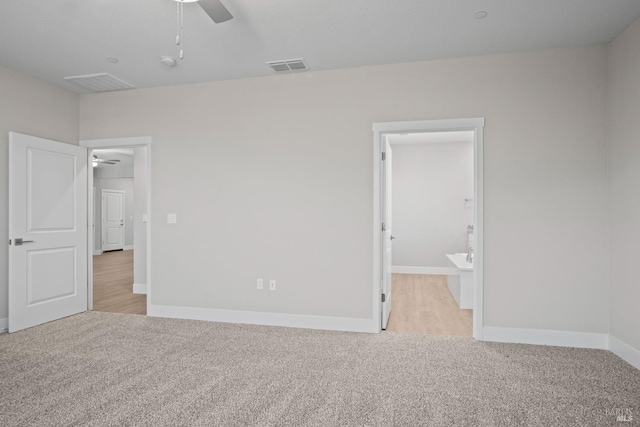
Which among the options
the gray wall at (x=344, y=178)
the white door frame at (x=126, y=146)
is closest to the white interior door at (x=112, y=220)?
the white door frame at (x=126, y=146)

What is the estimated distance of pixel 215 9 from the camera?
2150 mm

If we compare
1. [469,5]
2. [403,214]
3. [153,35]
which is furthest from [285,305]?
[403,214]

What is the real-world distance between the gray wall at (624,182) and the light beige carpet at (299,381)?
0.42 m

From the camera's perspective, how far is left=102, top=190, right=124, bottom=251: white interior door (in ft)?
36.2

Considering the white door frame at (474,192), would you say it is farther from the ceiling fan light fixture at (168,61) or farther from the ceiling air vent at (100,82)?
the ceiling air vent at (100,82)

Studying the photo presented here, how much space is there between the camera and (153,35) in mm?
3066

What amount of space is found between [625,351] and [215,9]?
3947 mm

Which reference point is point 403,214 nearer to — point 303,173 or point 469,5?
point 303,173

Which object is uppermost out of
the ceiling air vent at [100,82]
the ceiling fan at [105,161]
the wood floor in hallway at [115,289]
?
the ceiling air vent at [100,82]

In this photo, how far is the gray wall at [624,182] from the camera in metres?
2.83

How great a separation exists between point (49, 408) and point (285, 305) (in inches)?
84.0

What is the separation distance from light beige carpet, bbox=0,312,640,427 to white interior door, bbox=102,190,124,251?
8.20 m

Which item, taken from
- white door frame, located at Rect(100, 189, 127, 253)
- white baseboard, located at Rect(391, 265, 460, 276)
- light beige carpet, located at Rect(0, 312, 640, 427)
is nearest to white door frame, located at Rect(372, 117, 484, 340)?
light beige carpet, located at Rect(0, 312, 640, 427)

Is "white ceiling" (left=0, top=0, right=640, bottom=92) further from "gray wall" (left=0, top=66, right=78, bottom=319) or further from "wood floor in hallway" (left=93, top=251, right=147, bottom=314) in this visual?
"wood floor in hallway" (left=93, top=251, right=147, bottom=314)
